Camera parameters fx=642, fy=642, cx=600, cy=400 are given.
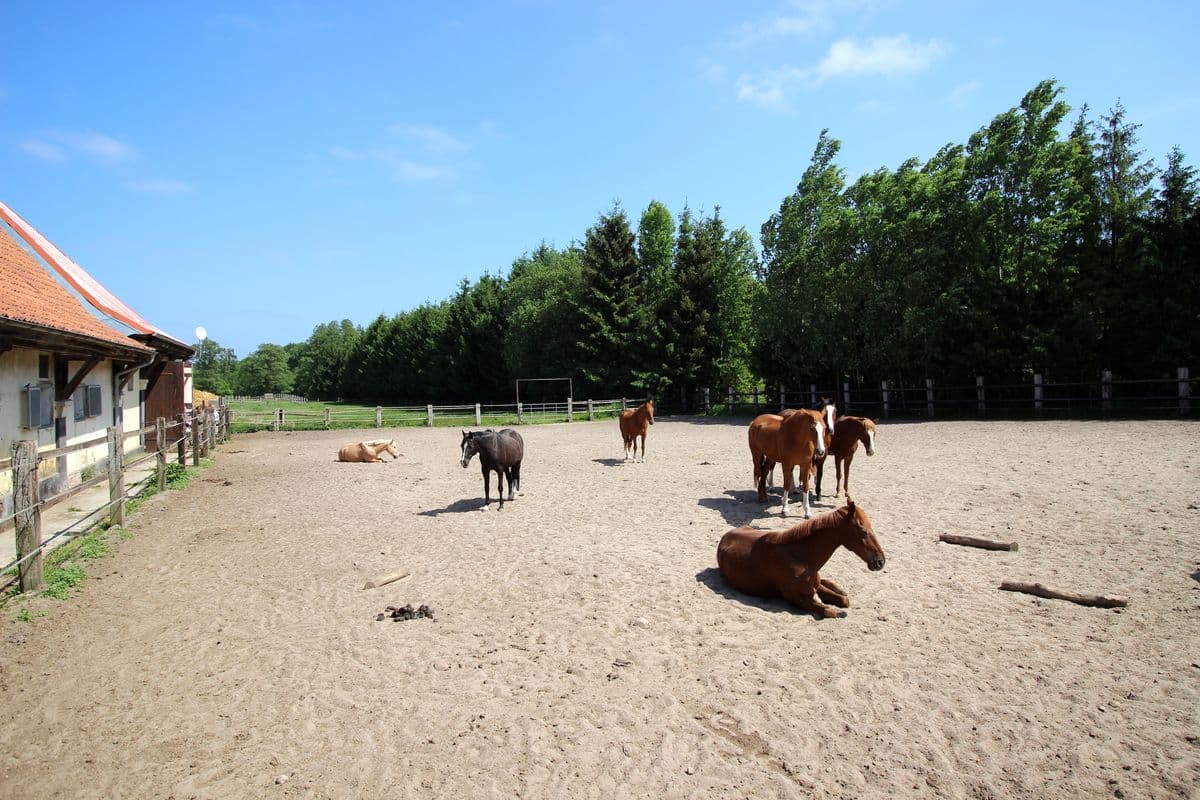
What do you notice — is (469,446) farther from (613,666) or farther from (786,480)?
(613,666)

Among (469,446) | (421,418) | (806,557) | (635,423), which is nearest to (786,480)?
(806,557)

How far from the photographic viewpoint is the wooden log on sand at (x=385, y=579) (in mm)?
6383

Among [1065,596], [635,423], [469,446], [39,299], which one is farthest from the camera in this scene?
[635,423]

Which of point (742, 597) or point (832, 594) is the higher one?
point (832, 594)

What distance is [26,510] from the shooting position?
5828 mm

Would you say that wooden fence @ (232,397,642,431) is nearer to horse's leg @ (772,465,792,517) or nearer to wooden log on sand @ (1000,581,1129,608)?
horse's leg @ (772,465,792,517)

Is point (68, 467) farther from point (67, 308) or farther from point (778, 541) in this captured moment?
point (778, 541)

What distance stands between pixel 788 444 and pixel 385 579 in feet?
17.8

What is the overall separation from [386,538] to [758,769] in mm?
6237

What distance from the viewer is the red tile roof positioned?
9.41 metres

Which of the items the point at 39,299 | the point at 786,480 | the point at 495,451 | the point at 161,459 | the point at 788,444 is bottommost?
the point at 786,480

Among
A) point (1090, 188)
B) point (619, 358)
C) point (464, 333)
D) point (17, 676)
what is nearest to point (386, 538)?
point (17, 676)

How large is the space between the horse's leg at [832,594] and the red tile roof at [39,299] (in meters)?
9.75

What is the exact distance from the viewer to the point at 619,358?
37.2 metres
